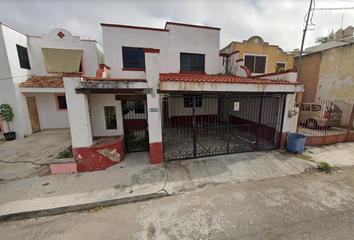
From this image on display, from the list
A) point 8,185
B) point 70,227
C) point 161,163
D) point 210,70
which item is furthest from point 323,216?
point 210,70

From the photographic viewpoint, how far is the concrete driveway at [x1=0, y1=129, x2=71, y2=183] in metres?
4.88

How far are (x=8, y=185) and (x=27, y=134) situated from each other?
6727mm

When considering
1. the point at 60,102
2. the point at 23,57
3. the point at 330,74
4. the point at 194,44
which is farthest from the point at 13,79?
the point at 330,74

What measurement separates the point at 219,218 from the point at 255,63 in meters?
11.9

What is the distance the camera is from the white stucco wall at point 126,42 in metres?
8.36

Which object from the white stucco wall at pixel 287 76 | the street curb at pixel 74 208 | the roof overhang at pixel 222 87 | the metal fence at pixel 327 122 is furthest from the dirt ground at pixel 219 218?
the white stucco wall at pixel 287 76

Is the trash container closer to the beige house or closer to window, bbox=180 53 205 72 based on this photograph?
window, bbox=180 53 205 72

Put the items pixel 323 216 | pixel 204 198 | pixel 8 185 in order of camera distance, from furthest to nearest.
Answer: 1. pixel 8 185
2. pixel 204 198
3. pixel 323 216

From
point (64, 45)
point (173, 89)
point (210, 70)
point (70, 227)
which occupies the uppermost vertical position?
point (64, 45)

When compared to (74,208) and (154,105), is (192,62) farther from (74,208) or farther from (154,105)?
(74,208)

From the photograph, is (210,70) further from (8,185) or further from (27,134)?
(27,134)

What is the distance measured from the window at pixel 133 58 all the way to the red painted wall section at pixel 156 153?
5.98 meters

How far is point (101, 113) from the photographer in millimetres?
5691

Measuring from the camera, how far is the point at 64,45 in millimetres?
9727
